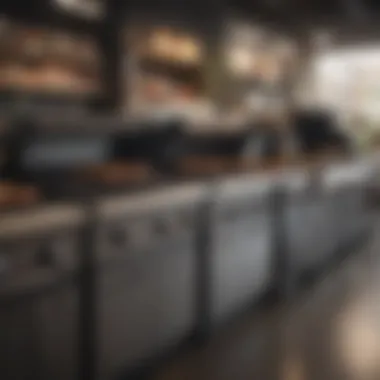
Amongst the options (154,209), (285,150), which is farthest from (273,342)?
(285,150)

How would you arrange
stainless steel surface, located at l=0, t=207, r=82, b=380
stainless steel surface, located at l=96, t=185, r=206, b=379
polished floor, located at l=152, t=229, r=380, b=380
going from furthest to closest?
polished floor, located at l=152, t=229, r=380, b=380, stainless steel surface, located at l=96, t=185, r=206, b=379, stainless steel surface, located at l=0, t=207, r=82, b=380

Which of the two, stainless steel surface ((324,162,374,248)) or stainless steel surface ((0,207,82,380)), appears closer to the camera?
stainless steel surface ((0,207,82,380))

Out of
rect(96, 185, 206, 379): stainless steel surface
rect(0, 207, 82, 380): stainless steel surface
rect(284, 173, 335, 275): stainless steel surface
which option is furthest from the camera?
rect(284, 173, 335, 275): stainless steel surface

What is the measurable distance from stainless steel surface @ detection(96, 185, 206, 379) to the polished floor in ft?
0.65

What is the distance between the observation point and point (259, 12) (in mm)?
5875

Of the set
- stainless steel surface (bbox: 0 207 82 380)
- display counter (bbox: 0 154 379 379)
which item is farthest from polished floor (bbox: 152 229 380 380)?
stainless steel surface (bbox: 0 207 82 380)

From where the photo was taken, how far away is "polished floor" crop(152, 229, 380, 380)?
3.26m

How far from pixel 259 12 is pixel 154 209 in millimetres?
3288

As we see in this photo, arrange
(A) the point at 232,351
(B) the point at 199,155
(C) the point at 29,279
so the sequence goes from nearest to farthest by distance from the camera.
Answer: (C) the point at 29,279 < (A) the point at 232,351 < (B) the point at 199,155

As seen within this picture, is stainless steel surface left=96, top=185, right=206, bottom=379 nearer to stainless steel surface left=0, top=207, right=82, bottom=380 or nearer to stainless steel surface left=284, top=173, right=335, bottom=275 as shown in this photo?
stainless steel surface left=0, top=207, right=82, bottom=380

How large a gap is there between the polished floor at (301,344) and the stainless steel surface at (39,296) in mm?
818

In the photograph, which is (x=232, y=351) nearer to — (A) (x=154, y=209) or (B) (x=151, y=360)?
(B) (x=151, y=360)

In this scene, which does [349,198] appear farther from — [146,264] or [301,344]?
[146,264]

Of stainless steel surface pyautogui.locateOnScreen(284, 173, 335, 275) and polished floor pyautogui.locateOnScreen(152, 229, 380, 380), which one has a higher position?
stainless steel surface pyautogui.locateOnScreen(284, 173, 335, 275)
